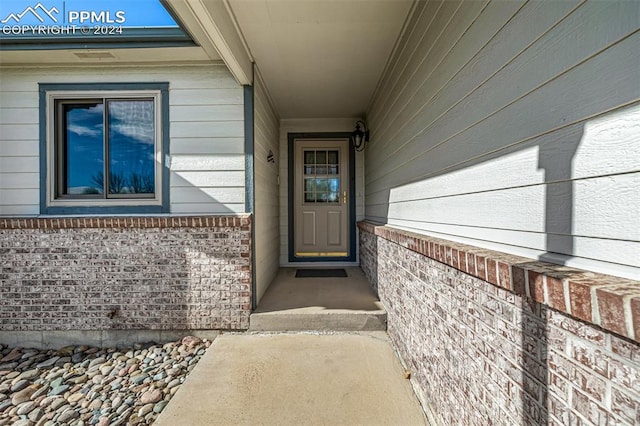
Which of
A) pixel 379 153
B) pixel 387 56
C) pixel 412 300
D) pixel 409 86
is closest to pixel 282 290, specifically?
pixel 412 300

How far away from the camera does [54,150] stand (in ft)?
9.68

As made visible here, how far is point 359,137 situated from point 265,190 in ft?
6.41

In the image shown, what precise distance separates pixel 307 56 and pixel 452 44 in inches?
65.9

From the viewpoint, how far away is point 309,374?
211 cm

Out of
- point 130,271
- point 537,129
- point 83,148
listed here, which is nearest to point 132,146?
point 83,148

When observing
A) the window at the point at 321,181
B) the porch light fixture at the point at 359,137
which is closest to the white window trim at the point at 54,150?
the window at the point at 321,181

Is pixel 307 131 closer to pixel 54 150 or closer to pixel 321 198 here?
pixel 321 198

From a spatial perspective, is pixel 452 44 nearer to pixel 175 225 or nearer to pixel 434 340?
pixel 434 340

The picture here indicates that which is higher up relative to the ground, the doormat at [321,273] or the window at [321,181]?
the window at [321,181]

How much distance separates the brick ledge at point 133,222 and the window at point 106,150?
0.14 meters

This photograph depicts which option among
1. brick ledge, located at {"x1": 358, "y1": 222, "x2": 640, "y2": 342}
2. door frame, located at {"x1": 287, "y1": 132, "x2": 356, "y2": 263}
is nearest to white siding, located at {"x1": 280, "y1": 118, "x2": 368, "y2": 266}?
door frame, located at {"x1": 287, "y1": 132, "x2": 356, "y2": 263}

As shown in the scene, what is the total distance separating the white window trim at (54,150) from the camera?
9.52 ft

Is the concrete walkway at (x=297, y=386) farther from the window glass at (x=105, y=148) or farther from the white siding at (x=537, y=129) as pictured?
the window glass at (x=105, y=148)

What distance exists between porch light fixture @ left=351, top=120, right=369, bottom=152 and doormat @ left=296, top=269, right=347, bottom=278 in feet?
6.63
